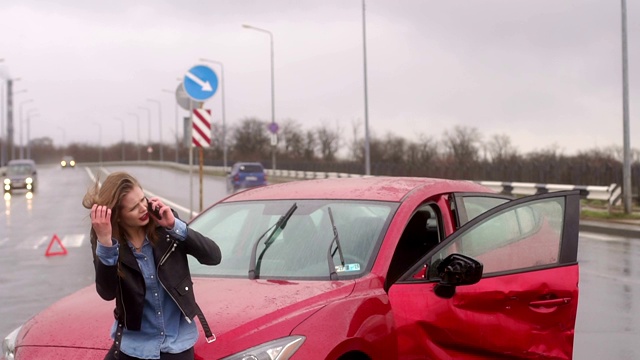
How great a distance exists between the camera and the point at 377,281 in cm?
410

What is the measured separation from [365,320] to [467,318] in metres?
0.76

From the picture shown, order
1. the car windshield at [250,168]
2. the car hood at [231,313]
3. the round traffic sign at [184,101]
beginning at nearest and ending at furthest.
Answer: the car hood at [231,313] → the round traffic sign at [184,101] → the car windshield at [250,168]

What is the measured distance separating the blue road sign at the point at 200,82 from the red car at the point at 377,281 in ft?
29.4

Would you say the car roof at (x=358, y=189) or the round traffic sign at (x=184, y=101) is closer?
the car roof at (x=358, y=189)

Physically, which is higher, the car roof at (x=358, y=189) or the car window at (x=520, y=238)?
the car roof at (x=358, y=189)

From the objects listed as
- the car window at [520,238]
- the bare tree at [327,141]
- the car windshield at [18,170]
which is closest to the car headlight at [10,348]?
the car window at [520,238]

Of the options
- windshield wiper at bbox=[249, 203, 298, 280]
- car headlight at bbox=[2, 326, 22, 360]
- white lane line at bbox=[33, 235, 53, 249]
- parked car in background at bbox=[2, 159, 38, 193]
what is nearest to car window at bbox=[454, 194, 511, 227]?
windshield wiper at bbox=[249, 203, 298, 280]

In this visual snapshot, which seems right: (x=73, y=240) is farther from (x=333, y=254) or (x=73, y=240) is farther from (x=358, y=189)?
(x=333, y=254)

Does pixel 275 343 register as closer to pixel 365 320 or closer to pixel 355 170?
pixel 365 320

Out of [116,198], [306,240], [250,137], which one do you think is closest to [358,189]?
[306,240]

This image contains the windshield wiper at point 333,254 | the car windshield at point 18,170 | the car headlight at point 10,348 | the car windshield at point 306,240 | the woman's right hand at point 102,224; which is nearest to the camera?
the woman's right hand at point 102,224

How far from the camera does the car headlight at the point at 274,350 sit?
331cm

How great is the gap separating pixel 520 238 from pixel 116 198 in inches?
99.0

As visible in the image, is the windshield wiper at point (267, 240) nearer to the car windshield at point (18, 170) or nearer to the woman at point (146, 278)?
the woman at point (146, 278)
